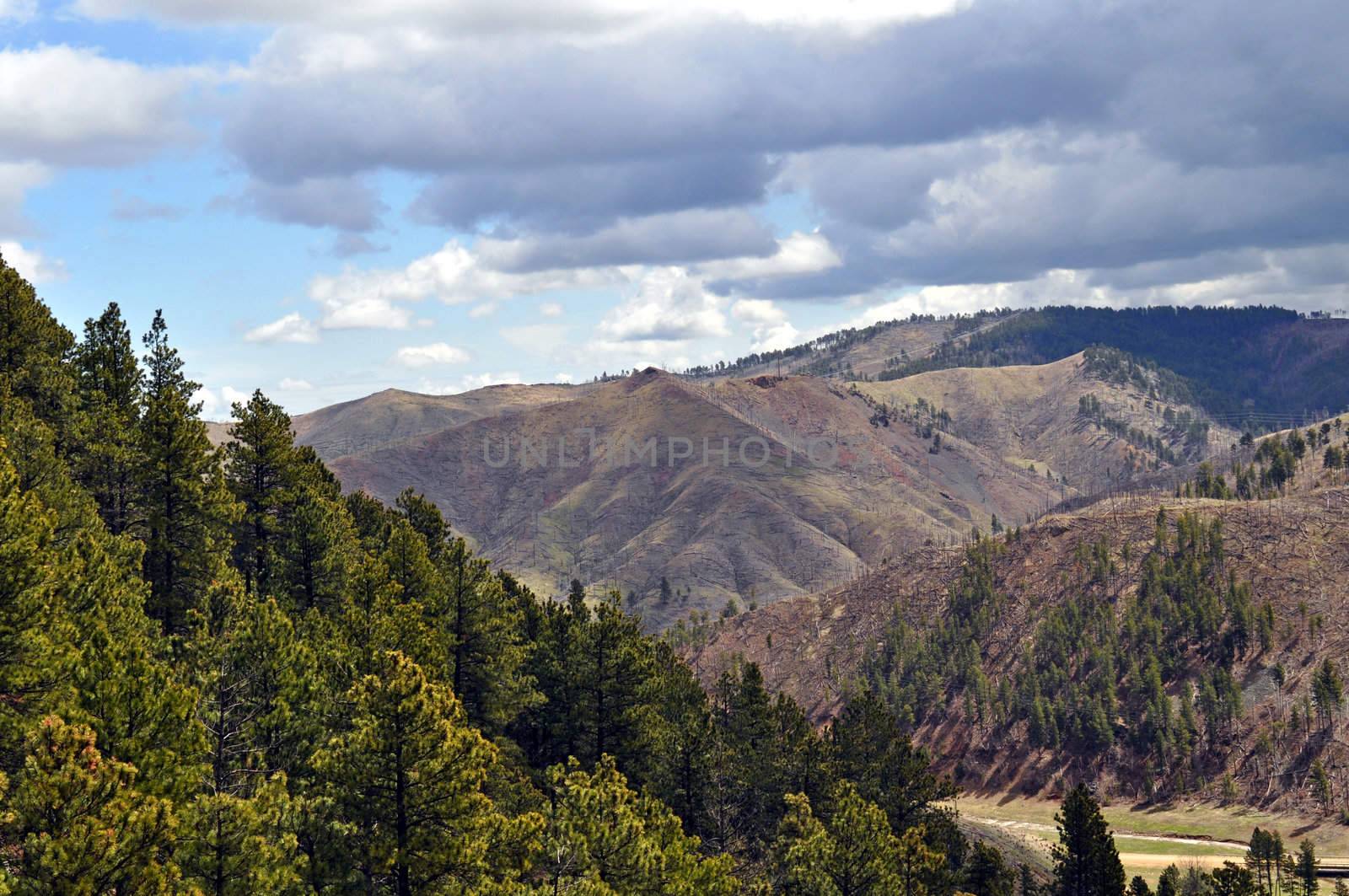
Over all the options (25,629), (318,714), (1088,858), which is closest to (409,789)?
(318,714)

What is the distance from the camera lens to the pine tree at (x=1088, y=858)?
84.1 metres

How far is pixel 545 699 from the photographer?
69250 millimetres

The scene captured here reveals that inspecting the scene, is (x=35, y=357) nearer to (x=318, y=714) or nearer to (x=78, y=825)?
(x=318, y=714)

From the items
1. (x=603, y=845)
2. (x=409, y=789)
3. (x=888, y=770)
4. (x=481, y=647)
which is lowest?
(x=888, y=770)

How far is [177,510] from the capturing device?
61156 mm

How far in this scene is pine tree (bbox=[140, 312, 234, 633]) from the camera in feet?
196

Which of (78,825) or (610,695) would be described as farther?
(610,695)

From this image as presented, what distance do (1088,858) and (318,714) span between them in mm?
61612

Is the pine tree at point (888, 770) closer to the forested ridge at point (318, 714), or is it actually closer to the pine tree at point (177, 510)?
the forested ridge at point (318, 714)

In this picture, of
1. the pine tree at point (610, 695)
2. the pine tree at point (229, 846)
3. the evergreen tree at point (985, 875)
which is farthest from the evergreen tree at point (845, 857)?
the pine tree at point (229, 846)

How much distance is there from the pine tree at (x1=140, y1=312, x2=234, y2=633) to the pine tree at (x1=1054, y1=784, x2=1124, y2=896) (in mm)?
59347

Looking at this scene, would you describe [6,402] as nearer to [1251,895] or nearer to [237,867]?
[237,867]

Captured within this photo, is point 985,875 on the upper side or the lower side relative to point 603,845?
lower

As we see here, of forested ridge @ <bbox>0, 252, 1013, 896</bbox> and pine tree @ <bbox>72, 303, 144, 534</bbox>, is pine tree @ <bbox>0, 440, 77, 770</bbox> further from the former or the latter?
pine tree @ <bbox>72, 303, 144, 534</bbox>
